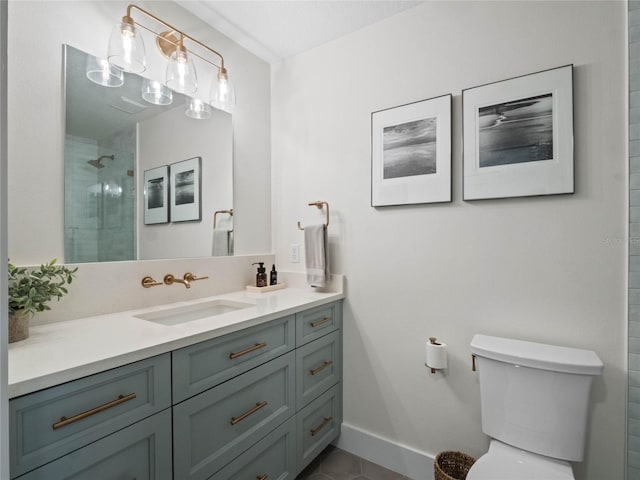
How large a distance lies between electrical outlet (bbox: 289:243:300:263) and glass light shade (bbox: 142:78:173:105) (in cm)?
110

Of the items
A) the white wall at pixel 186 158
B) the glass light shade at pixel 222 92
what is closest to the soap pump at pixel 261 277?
the white wall at pixel 186 158

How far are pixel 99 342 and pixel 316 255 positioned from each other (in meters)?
1.14

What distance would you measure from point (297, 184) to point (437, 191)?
3.06 ft

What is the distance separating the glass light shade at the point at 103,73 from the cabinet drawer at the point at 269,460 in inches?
66.0

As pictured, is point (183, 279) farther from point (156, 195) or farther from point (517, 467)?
point (517, 467)

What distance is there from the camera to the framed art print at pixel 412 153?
1.57m

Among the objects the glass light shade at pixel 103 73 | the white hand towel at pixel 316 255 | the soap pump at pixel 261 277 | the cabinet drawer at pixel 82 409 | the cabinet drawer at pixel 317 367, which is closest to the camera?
the cabinet drawer at pixel 82 409

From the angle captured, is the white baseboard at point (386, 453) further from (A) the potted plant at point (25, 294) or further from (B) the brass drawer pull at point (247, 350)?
(A) the potted plant at point (25, 294)

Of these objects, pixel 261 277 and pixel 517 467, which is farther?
pixel 261 277

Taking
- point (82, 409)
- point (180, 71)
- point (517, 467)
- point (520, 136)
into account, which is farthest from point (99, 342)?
point (520, 136)

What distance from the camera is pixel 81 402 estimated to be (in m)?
0.81

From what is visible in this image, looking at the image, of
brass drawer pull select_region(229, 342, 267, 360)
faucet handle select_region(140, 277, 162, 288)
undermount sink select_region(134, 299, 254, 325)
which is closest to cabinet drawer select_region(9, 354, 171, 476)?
brass drawer pull select_region(229, 342, 267, 360)

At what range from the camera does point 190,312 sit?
161cm

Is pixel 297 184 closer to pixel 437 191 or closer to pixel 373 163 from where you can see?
pixel 373 163
